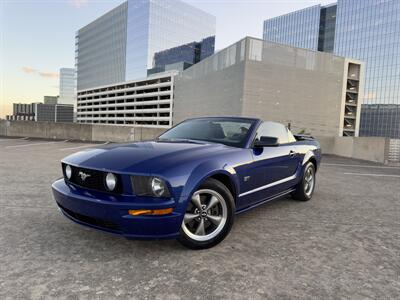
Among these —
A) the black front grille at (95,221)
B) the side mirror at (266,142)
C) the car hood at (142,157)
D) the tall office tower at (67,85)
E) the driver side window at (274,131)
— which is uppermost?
the tall office tower at (67,85)

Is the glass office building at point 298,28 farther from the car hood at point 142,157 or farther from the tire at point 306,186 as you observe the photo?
the car hood at point 142,157

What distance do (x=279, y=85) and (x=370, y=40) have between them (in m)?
66.1

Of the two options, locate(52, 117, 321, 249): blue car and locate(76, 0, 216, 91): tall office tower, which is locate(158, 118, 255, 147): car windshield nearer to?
locate(52, 117, 321, 249): blue car

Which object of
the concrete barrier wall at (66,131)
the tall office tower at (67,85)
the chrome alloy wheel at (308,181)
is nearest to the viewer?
the chrome alloy wheel at (308,181)

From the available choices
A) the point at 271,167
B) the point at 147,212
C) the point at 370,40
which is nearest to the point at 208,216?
the point at 147,212

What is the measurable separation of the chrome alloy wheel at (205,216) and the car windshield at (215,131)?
865 millimetres

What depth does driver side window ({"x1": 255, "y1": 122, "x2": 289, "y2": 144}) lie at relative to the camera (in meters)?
4.01

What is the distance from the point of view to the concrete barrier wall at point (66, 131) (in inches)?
697

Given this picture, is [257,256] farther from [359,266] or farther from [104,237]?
[104,237]

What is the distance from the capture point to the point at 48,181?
585 centimetres

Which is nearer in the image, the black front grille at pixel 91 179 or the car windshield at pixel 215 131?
the black front grille at pixel 91 179

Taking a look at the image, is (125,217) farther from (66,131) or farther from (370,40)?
(370,40)

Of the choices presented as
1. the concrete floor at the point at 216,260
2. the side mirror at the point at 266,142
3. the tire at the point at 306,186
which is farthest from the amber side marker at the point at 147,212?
the tire at the point at 306,186

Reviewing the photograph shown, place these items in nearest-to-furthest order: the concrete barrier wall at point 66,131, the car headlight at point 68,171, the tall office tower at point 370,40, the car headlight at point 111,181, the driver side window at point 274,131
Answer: the car headlight at point 111,181 → the car headlight at point 68,171 → the driver side window at point 274,131 → the concrete barrier wall at point 66,131 → the tall office tower at point 370,40
